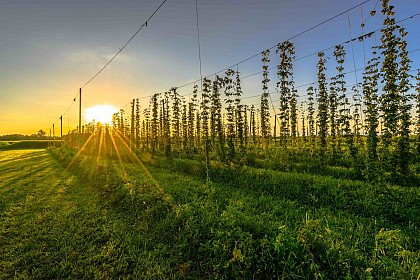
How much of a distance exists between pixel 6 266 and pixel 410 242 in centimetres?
837

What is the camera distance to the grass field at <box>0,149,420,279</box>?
3.72m

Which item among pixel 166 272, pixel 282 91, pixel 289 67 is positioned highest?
pixel 289 67

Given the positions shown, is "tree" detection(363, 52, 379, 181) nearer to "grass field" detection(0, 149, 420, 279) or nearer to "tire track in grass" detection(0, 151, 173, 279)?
"grass field" detection(0, 149, 420, 279)

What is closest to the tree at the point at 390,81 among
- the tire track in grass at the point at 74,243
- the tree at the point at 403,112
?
the tree at the point at 403,112

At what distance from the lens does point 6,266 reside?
4402mm

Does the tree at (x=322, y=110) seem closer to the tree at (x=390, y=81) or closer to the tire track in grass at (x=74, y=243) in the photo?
the tree at (x=390, y=81)

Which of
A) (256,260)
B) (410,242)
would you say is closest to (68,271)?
(256,260)

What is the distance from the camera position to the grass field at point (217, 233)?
3719 millimetres

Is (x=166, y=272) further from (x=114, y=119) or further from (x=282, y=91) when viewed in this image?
(x=114, y=119)

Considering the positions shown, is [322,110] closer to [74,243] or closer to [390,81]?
[390,81]

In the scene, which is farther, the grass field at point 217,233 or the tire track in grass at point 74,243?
the tire track in grass at point 74,243

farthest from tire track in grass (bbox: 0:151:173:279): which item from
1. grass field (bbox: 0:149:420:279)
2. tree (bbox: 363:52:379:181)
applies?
tree (bbox: 363:52:379:181)

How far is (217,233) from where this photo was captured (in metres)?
4.45

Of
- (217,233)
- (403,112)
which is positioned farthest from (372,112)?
(217,233)
